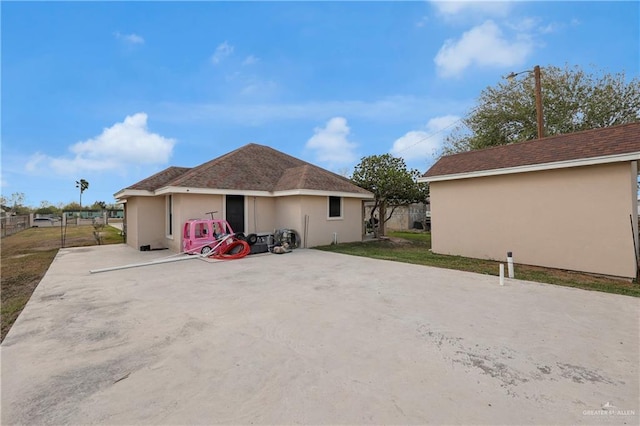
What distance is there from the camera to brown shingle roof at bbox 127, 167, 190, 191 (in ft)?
44.8

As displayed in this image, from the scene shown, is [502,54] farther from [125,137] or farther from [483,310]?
[125,137]

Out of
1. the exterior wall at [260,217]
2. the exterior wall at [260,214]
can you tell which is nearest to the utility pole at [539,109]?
the exterior wall at [260,217]

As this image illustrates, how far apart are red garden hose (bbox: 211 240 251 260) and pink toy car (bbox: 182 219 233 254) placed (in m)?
0.22

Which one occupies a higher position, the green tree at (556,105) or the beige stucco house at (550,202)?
the green tree at (556,105)

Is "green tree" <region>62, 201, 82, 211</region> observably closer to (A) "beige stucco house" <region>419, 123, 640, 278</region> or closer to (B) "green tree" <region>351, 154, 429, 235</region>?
(B) "green tree" <region>351, 154, 429, 235</region>

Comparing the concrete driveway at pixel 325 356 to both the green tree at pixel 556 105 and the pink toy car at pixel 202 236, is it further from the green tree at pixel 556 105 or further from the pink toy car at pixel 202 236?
the green tree at pixel 556 105

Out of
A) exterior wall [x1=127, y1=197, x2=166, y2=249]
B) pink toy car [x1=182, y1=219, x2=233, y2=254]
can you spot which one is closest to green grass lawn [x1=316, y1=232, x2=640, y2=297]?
pink toy car [x1=182, y1=219, x2=233, y2=254]

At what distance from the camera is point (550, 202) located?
8383 millimetres

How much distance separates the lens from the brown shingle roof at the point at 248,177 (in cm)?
1266

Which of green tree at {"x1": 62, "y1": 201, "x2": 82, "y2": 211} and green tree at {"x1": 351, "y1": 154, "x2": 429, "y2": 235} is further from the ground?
green tree at {"x1": 62, "y1": 201, "x2": 82, "y2": 211}

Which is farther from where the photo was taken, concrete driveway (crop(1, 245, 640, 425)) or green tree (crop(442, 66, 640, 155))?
green tree (crop(442, 66, 640, 155))

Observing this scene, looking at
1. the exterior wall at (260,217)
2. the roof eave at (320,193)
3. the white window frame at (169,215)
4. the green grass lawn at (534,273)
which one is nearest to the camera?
the green grass lawn at (534,273)

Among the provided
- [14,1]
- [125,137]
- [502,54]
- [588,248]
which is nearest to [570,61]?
[502,54]

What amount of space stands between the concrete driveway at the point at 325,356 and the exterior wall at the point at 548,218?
273cm
